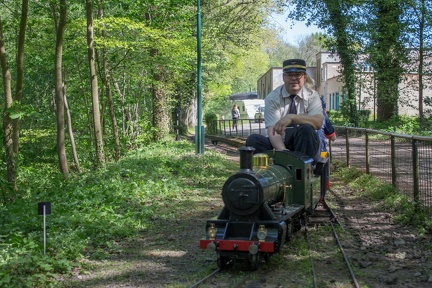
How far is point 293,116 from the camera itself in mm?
7934

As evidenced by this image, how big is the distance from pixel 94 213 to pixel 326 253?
4.15 meters

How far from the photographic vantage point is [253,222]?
22.6ft

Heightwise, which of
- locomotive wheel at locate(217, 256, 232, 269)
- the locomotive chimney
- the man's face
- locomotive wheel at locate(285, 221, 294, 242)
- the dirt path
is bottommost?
the dirt path

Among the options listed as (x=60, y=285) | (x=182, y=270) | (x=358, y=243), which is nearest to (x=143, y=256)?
(x=182, y=270)

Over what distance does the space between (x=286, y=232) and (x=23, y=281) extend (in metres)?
3.17

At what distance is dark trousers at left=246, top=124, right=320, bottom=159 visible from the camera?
807 centimetres

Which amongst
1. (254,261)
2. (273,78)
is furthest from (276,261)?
(273,78)

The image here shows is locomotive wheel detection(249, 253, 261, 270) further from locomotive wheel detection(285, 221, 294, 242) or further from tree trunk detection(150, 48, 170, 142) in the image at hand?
tree trunk detection(150, 48, 170, 142)

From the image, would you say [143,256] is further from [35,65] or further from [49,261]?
[35,65]

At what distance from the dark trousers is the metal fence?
2.01 meters

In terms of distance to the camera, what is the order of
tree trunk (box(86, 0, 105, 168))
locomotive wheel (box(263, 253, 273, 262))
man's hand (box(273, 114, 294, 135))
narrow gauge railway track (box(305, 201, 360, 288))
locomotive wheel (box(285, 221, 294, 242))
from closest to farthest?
narrow gauge railway track (box(305, 201, 360, 288)), locomotive wheel (box(263, 253, 273, 262)), locomotive wheel (box(285, 221, 294, 242)), man's hand (box(273, 114, 294, 135)), tree trunk (box(86, 0, 105, 168))

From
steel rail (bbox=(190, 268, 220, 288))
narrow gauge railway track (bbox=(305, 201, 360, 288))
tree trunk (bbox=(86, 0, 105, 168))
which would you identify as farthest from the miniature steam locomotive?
tree trunk (bbox=(86, 0, 105, 168))

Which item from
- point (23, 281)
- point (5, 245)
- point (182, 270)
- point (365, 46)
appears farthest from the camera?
point (365, 46)

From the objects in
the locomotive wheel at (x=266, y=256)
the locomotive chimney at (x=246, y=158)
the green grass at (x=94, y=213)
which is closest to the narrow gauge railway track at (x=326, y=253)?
the locomotive wheel at (x=266, y=256)
